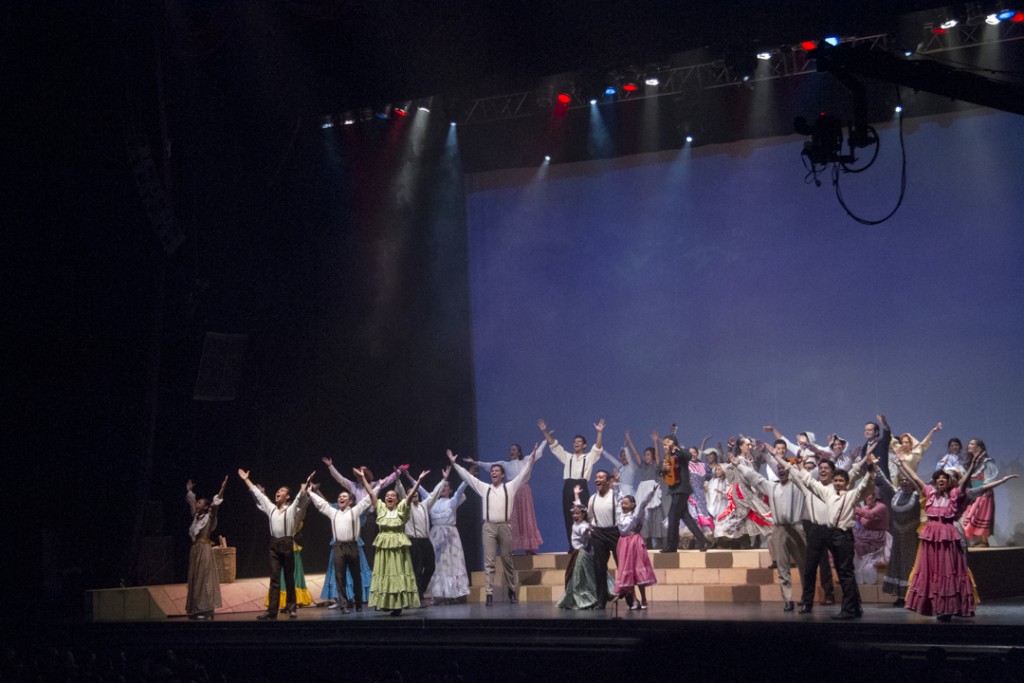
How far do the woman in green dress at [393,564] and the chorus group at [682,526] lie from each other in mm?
13

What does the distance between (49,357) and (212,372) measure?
1.98 m

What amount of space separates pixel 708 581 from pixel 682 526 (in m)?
1.91

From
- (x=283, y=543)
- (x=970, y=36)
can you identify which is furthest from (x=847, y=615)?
(x=970, y=36)

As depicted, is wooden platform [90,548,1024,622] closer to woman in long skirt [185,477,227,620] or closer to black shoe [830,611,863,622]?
woman in long skirt [185,477,227,620]

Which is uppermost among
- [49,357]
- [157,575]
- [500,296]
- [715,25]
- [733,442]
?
[715,25]

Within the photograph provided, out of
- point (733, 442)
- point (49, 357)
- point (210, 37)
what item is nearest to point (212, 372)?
point (49, 357)

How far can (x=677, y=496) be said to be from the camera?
10.5 metres

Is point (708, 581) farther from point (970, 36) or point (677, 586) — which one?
point (970, 36)

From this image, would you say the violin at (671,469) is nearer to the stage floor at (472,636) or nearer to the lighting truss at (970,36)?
the stage floor at (472,636)

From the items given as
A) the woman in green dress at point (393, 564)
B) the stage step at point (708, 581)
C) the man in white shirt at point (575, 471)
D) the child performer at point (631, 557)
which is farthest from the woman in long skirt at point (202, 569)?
the child performer at point (631, 557)

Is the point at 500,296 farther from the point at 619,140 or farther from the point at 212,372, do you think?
the point at 212,372

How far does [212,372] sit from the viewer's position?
37.6ft

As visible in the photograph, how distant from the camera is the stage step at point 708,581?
9711 millimetres

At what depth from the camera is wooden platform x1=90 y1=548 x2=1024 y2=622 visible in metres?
9.44
